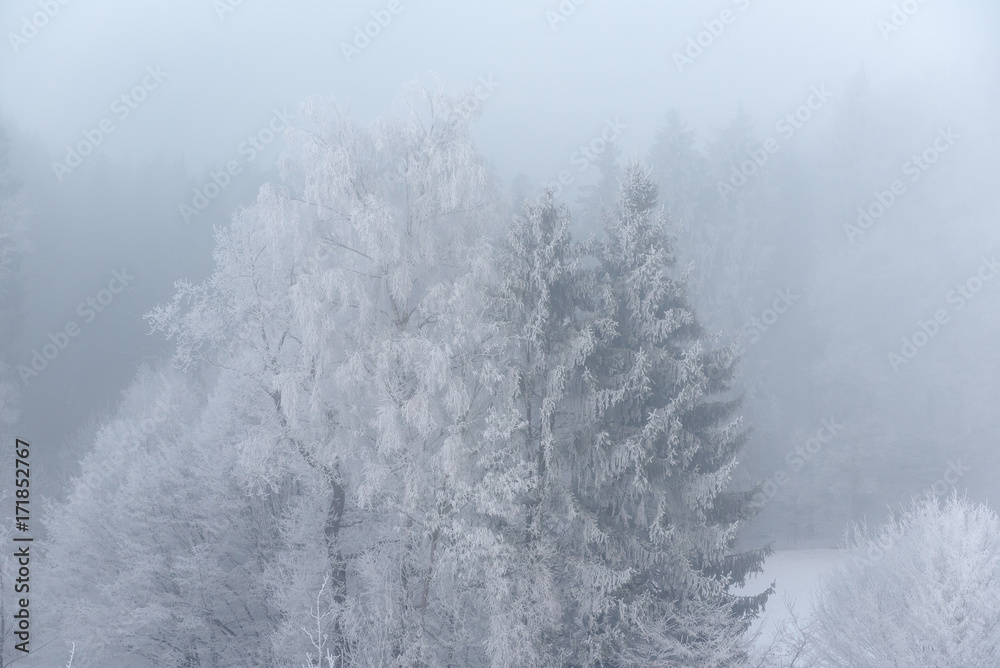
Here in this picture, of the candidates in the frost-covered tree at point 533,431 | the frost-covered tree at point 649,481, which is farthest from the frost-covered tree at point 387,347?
the frost-covered tree at point 649,481

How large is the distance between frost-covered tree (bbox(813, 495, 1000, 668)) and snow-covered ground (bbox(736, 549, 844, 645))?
15.7 feet

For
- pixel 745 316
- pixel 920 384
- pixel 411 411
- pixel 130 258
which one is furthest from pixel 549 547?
pixel 130 258

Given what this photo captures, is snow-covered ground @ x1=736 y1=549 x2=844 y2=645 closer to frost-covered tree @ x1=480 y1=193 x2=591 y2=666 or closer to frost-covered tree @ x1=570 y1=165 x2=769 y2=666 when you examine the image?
frost-covered tree @ x1=570 y1=165 x2=769 y2=666

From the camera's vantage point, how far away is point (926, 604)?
35.7ft

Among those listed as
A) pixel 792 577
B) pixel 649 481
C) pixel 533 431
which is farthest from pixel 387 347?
pixel 792 577

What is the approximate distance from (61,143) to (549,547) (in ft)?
134

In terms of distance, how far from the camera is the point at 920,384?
28.7 metres

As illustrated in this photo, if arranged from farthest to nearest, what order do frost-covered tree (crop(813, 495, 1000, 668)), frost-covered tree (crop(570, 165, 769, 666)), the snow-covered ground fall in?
1. the snow-covered ground
2. frost-covered tree (crop(813, 495, 1000, 668))
3. frost-covered tree (crop(570, 165, 769, 666))

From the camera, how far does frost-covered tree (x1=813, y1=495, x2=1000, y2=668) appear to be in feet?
34.3

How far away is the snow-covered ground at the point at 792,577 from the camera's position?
18297mm

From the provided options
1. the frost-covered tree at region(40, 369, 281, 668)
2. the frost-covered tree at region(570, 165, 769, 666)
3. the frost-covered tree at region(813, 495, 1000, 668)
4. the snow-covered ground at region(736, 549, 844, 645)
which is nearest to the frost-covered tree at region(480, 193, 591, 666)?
the frost-covered tree at region(570, 165, 769, 666)

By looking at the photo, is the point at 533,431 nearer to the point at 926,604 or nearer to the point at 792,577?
the point at 926,604

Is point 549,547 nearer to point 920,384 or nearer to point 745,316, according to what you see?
point 745,316

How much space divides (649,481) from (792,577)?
14458 mm
